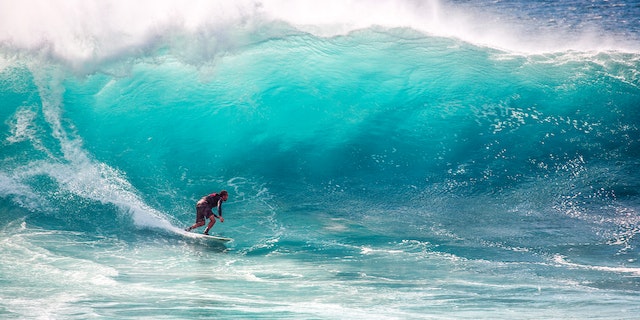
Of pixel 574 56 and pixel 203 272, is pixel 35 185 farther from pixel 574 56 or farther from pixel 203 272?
pixel 574 56

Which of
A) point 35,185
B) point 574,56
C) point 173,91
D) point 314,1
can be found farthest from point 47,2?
point 574,56

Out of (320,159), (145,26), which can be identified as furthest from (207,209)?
(145,26)

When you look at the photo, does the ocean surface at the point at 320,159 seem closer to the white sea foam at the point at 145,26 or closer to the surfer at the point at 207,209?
the white sea foam at the point at 145,26

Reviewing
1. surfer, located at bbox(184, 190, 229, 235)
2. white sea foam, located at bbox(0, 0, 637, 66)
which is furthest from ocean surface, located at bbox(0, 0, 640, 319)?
surfer, located at bbox(184, 190, 229, 235)

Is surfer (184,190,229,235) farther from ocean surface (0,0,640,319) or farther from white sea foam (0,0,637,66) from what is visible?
white sea foam (0,0,637,66)

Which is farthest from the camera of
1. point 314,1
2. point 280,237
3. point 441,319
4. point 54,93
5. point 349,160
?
point 314,1

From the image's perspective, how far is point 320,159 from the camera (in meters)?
13.0

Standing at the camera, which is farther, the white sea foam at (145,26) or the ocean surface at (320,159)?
the white sea foam at (145,26)

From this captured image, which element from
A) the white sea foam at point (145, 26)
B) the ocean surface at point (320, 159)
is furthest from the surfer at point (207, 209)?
the white sea foam at point (145, 26)

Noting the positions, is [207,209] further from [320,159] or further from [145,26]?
[145,26]

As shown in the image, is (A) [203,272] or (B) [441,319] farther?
(A) [203,272]

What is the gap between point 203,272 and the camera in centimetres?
913

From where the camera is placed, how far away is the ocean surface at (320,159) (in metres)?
8.31

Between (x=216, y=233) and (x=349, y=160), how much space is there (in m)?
3.27
